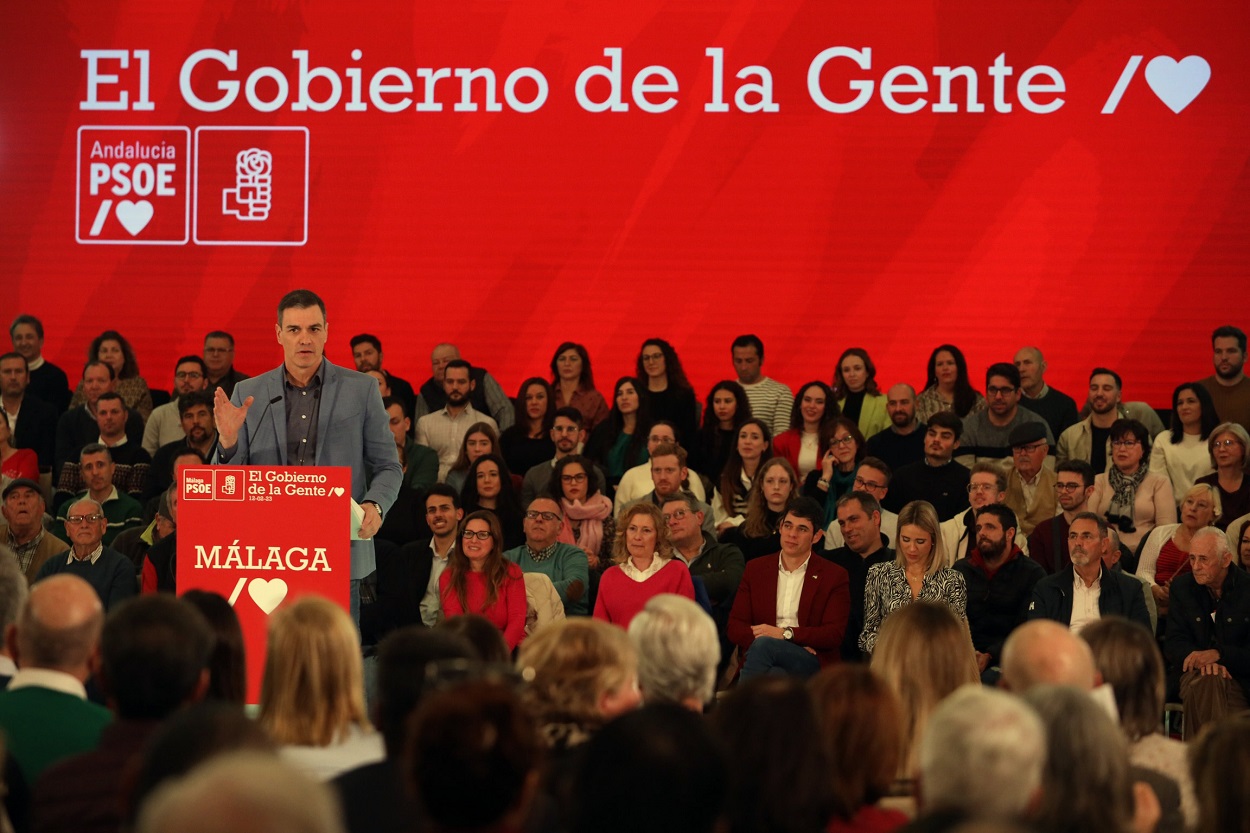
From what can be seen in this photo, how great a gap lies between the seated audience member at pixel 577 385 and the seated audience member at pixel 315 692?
5490 millimetres

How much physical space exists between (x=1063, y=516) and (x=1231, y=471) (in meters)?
0.90

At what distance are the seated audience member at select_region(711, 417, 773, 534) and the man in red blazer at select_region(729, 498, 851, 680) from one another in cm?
108

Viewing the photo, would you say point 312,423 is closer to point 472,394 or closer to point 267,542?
point 267,542

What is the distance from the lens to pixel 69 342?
9.59 meters

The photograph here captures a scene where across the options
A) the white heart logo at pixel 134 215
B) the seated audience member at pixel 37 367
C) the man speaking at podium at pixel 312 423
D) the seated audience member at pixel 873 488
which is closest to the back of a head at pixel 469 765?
the man speaking at podium at pixel 312 423

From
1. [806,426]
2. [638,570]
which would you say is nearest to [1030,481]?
[806,426]

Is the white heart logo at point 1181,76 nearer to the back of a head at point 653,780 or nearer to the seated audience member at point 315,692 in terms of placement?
the seated audience member at point 315,692

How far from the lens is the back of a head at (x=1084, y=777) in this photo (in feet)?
8.64

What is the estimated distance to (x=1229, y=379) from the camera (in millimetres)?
8250

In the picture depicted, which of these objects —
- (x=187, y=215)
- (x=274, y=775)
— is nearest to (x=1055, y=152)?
(x=187, y=215)

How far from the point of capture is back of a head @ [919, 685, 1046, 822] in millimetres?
2367

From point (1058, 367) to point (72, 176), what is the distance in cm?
575

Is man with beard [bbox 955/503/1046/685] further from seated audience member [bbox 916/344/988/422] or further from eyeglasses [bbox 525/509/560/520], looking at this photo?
seated audience member [bbox 916/344/988/422]

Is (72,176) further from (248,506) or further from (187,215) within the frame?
(248,506)
